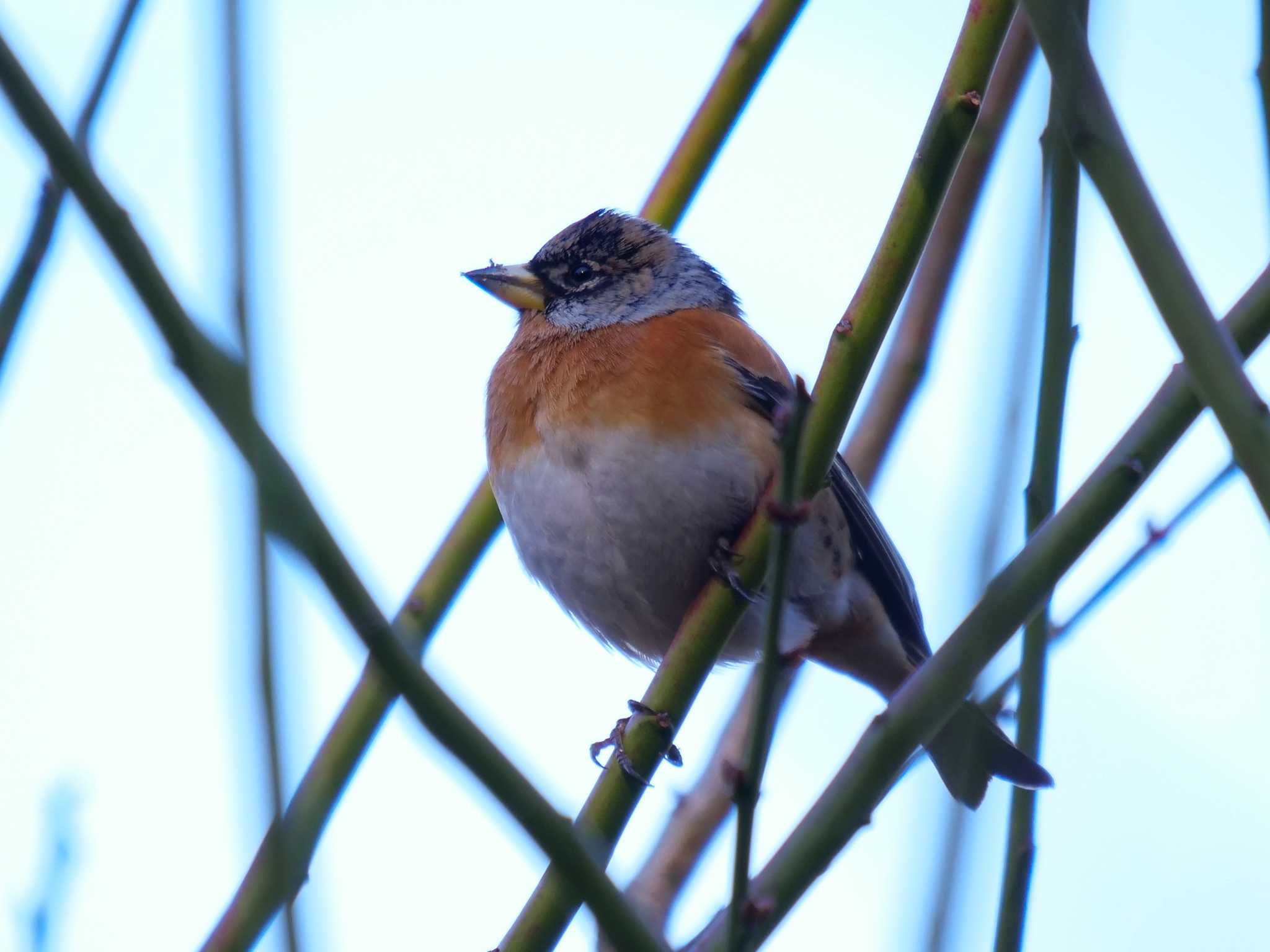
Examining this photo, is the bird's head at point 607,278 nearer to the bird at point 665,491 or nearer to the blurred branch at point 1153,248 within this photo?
the bird at point 665,491

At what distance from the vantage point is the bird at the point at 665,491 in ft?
16.4

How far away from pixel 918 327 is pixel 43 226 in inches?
133

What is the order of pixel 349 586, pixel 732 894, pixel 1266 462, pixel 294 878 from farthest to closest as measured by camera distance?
1. pixel 732 894
2. pixel 1266 462
3. pixel 349 586
4. pixel 294 878

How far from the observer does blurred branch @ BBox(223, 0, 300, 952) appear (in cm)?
155

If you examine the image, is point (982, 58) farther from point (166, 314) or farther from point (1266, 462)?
point (166, 314)

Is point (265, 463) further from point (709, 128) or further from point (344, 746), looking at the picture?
point (709, 128)

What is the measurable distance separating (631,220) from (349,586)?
193 inches

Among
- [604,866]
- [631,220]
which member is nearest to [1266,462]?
[604,866]

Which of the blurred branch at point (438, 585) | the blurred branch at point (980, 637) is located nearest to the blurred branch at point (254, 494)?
the blurred branch at point (438, 585)

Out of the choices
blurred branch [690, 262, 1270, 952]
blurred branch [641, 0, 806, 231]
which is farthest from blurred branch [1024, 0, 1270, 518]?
blurred branch [641, 0, 806, 231]

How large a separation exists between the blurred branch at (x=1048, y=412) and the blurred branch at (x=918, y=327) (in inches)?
85.4

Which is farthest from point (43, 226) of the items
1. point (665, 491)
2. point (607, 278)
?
point (607, 278)

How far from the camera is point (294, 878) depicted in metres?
1.64

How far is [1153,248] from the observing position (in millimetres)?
2061
